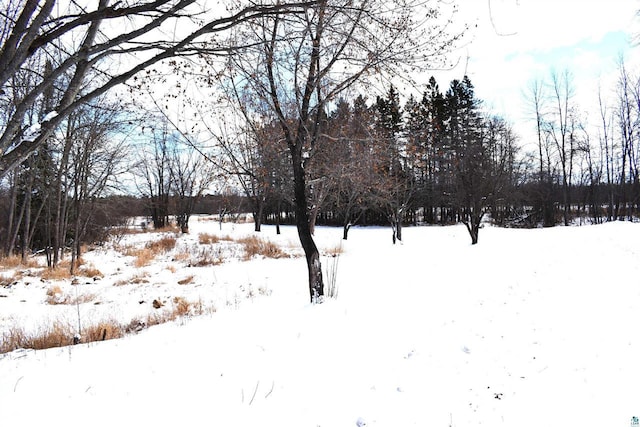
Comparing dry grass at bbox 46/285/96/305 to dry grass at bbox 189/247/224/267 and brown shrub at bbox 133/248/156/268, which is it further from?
dry grass at bbox 189/247/224/267

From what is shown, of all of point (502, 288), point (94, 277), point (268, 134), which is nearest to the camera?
point (268, 134)

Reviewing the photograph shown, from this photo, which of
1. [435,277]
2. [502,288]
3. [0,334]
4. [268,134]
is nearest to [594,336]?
[502,288]

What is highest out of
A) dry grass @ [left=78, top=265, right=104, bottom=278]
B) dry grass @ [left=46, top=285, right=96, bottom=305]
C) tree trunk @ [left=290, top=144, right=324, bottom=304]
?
tree trunk @ [left=290, top=144, right=324, bottom=304]

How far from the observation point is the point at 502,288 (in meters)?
6.01

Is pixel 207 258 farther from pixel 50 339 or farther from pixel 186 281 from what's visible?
pixel 50 339

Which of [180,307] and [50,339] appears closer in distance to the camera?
[50,339]

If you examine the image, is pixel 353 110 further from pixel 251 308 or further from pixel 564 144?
pixel 564 144

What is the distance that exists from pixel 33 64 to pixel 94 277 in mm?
7730

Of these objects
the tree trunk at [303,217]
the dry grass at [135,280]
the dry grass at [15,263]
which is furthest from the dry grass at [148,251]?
the tree trunk at [303,217]

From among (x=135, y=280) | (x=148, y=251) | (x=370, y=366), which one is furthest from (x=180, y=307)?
(x=148, y=251)

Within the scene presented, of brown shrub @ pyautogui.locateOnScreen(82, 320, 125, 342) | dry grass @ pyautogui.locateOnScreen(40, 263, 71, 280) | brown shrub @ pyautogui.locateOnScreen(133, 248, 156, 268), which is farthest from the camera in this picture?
brown shrub @ pyautogui.locateOnScreen(133, 248, 156, 268)

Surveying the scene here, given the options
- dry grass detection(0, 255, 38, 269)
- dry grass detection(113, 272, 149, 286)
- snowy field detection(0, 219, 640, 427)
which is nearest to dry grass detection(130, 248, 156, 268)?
dry grass detection(113, 272, 149, 286)

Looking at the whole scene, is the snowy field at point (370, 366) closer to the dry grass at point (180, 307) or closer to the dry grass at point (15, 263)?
the dry grass at point (180, 307)

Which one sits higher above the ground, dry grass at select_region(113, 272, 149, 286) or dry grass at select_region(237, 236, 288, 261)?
dry grass at select_region(237, 236, 288, 261)
